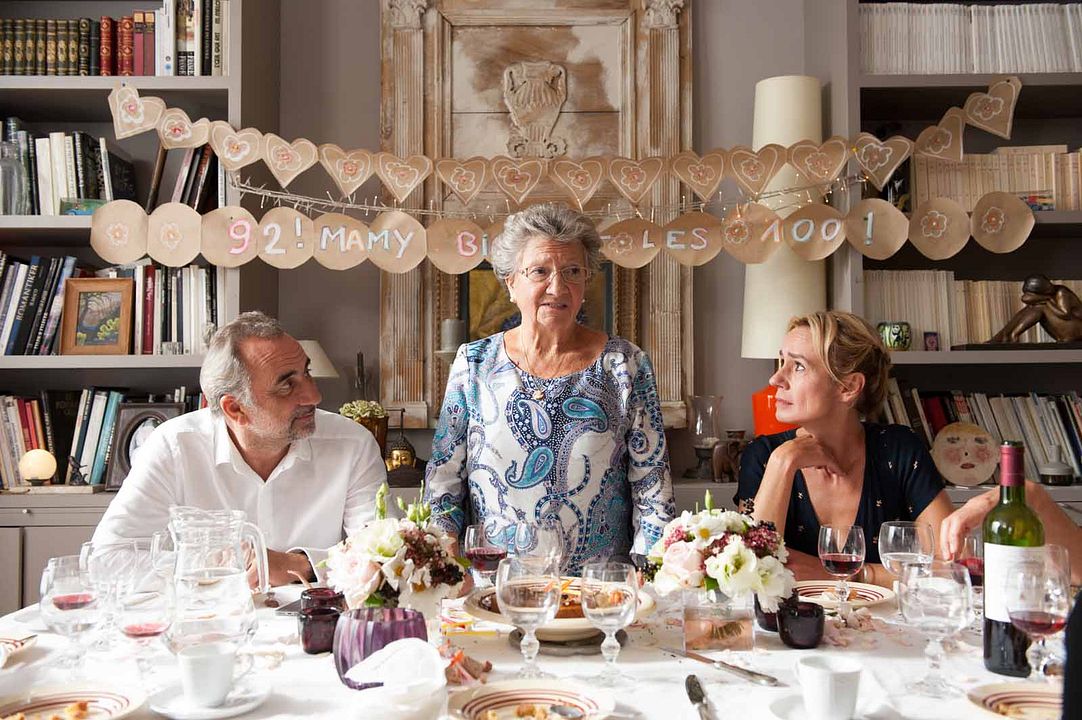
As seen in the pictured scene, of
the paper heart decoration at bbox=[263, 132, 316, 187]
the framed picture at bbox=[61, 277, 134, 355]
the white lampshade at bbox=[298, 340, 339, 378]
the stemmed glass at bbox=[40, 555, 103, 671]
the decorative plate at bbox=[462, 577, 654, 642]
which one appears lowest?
the decorative plate at bbox=[462, 577, 654, 642]

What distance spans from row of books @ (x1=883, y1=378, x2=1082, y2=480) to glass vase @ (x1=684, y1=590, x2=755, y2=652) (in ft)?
6.90

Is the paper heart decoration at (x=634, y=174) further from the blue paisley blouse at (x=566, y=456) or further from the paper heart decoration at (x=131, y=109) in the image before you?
the paper heart decoration at (x=131, y=109)

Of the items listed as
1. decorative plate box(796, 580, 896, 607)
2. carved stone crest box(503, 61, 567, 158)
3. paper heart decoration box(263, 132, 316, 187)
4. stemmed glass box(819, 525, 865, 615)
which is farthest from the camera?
carved stone crest box(503, 61, 567, 158)

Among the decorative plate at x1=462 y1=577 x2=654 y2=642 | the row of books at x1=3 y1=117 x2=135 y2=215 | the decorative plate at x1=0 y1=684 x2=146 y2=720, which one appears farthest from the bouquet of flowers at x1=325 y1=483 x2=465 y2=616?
the row of books at x1=3 y1=117 x2=135 y2=215

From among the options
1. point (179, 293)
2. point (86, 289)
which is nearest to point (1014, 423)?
point (179, 293)

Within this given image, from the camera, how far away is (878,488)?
2230 mm

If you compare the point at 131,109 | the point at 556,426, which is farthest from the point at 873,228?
→ the point at 131,109

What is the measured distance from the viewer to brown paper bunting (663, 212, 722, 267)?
10.4ft

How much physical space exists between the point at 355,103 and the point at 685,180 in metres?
1.41

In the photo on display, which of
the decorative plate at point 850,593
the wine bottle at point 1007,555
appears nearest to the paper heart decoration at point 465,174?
the decorative plate at point 850,593

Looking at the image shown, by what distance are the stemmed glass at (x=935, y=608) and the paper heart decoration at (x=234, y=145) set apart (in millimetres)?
2532

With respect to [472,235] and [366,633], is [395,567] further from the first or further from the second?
[472,235]

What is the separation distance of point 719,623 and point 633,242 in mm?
1910

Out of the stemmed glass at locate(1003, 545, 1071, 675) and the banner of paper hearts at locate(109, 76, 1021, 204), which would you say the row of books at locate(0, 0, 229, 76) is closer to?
the banner of paper hearts at locate(109, 76, 1021, 204)
